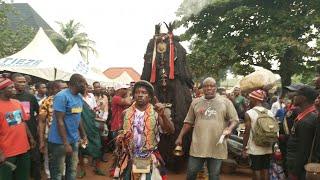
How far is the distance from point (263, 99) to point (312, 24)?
12.1 metres

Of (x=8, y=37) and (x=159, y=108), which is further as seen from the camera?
(x=8, y=37)

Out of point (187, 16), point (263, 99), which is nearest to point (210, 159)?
point (263, 99)

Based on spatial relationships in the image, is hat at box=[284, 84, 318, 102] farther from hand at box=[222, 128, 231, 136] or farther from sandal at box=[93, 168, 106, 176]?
sandal at box=[93, 168, 106, 176]

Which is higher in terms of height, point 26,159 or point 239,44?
A: point 239,44

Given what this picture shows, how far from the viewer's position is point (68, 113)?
19.6ft

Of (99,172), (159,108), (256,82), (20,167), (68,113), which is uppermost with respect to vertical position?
(256,82)

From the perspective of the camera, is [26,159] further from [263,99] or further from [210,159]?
[263,99]

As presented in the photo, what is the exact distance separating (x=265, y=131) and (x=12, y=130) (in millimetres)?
3444

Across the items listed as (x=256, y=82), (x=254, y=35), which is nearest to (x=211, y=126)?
(x=256, y=82)

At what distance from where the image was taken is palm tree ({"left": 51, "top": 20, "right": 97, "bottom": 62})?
4125 cm

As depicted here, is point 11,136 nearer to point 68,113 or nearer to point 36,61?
point 68,113

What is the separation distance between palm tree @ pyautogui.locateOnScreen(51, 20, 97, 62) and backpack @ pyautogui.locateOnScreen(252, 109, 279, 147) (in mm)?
36762

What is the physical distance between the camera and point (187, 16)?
66.3ft

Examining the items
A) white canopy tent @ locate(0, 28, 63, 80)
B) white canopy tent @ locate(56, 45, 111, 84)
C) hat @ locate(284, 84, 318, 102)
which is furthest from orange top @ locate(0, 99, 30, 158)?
white canopy tent @ locate(56, 45, 111, 84)
